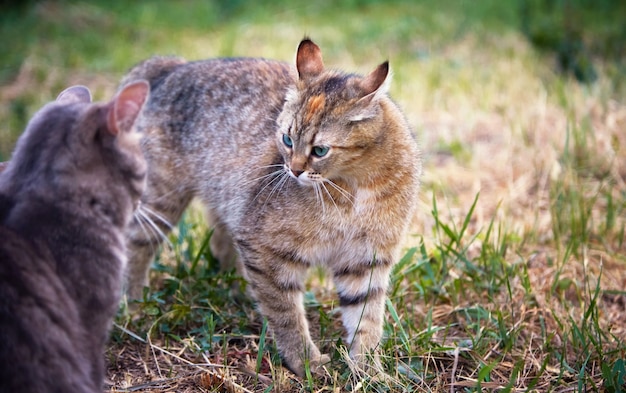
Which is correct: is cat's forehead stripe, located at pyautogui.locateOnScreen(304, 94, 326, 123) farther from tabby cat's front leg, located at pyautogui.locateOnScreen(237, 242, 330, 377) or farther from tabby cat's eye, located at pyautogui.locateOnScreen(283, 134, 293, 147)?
tabby cat's front leg, located at pyautogui.locateOnScreen(237, 242, 330, 377)

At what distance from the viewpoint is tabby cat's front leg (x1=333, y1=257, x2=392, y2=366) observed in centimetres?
329

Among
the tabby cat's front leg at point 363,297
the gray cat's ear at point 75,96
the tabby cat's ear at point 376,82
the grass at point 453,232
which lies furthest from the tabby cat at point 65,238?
the tabby cat's front leg at point 363,297

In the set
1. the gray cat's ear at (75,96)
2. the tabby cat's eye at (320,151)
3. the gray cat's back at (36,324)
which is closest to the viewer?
the gray cat's back at (36,324)

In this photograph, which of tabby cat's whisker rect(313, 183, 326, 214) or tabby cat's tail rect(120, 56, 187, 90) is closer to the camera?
tabby cat's whisker rect(313, 183, 326, 214)

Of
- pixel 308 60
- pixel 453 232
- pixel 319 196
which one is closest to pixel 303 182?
pixel 319 196

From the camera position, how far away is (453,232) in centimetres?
386

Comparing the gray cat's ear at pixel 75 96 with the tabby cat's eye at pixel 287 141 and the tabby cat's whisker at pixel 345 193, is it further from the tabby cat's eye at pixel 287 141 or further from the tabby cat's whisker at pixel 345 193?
the tabby cat's whisker at pixel 345 193

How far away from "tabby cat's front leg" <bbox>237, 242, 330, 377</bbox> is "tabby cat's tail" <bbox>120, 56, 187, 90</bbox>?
4.30 feet

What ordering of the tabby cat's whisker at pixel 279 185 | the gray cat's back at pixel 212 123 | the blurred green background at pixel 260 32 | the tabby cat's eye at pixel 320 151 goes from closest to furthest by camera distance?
the tabby cat's eye at pixel 320 151, the tabby cat's whisker at pixel 279 185, the gray cat's back at pixel 212 123, the blurred green background at pixel 260 32

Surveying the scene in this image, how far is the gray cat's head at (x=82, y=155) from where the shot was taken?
7.66ft

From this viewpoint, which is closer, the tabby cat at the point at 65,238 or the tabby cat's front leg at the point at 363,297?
the tabby cat at the point at 65,238

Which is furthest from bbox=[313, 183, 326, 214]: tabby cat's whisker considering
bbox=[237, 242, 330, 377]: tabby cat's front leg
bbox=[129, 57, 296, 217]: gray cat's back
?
bbox=[129, 57, 296, 217]: gray cat's back

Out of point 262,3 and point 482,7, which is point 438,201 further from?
point 262,3

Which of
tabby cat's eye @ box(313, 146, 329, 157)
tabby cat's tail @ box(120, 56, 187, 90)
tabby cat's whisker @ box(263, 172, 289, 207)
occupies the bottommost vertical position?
tabby cat's whisker @ box(263, 172, 289, 207)
